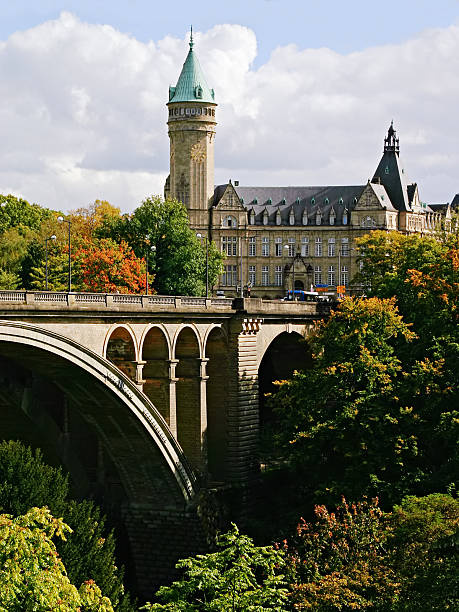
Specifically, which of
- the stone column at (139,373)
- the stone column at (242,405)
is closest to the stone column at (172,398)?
the stone column at (139,373)

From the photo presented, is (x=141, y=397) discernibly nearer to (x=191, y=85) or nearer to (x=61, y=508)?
(x=61, y=508)

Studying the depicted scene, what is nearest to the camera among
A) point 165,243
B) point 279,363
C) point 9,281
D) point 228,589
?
point 228,589

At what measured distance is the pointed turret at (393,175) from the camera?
167625 mm

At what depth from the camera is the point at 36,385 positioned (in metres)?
49.3

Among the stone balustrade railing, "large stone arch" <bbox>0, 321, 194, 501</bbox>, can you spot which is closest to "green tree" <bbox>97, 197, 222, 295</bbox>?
the stone balustrade railing

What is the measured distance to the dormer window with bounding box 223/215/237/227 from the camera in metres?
162

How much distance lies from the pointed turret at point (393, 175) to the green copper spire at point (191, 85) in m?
30.6

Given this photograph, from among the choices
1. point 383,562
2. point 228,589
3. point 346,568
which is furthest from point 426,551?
point 228,589

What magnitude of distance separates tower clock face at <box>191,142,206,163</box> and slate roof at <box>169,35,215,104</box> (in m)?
5.83

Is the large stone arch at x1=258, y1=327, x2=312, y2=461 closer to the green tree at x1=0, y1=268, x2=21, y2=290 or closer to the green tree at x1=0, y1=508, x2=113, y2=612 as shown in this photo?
the green tree at x1=0, y1=268, x2=21, y2=290

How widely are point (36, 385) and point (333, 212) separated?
4782 inches

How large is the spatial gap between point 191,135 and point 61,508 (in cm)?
11130

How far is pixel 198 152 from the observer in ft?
499

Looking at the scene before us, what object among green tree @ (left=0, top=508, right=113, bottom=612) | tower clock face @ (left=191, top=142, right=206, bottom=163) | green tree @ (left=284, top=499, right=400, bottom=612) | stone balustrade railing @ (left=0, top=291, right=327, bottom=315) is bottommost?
green tree @ (left=284, top=499, right=400, bottom=612)
